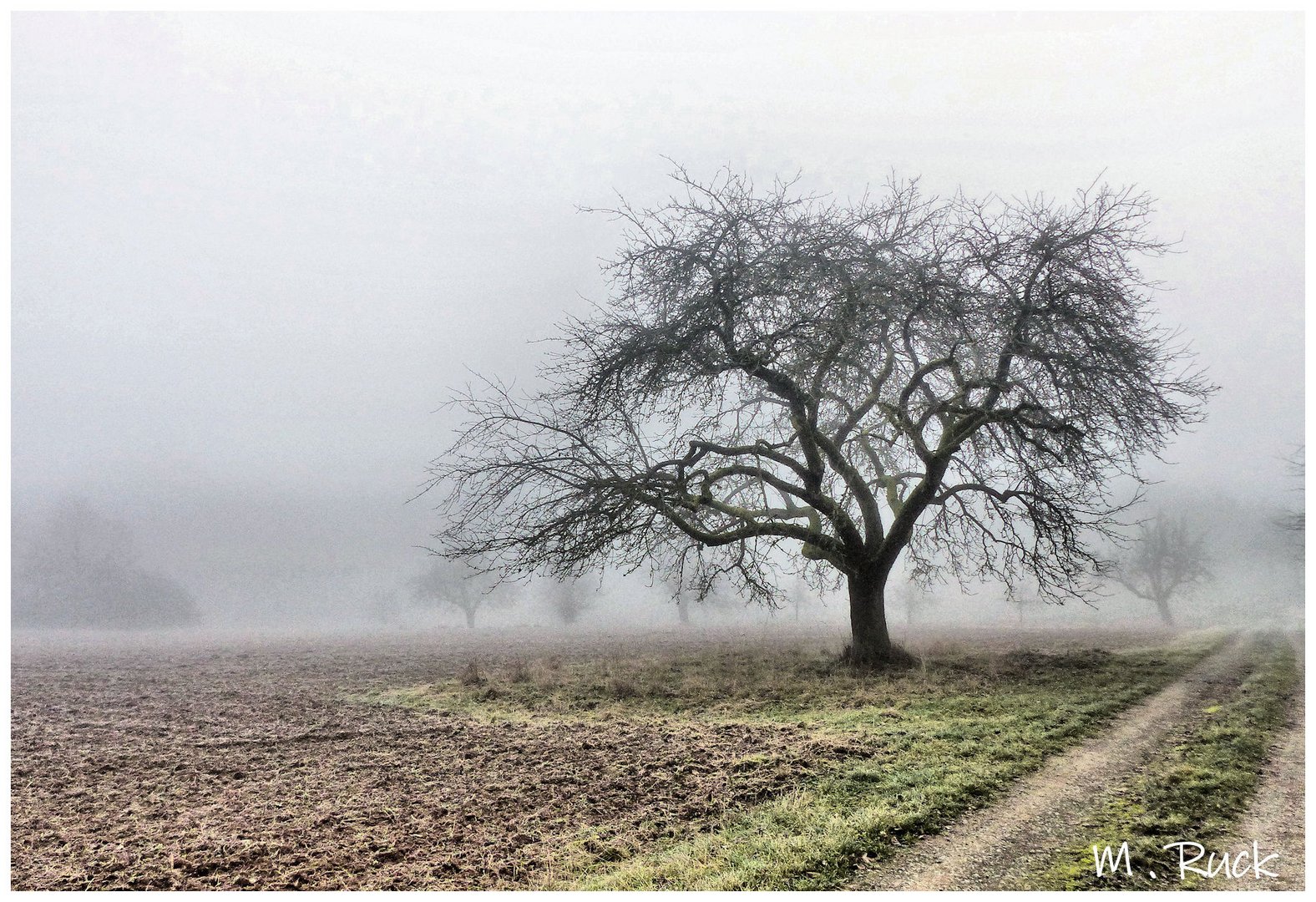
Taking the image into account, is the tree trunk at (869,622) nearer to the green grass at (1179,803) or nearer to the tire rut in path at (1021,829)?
the green grass at (1179,803)

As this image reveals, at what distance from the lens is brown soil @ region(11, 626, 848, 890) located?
535cm

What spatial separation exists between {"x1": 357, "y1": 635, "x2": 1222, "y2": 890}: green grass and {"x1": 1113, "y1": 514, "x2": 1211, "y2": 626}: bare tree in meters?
29.3

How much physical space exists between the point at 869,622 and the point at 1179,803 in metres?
9.05

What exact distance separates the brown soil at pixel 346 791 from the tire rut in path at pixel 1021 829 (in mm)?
1790

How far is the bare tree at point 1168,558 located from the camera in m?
42.8

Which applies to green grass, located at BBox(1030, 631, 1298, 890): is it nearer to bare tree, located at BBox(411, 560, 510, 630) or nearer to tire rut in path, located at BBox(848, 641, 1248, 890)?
tire rut in path, located at BBox(848, 641, 1248, 890)

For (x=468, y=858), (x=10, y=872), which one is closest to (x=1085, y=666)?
(x=468, y=858)

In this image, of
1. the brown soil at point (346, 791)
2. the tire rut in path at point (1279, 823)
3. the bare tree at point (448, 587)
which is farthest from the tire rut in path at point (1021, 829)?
the bare tree at point (448, 587)

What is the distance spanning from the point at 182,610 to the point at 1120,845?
216 feet

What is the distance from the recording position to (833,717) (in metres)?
9.85

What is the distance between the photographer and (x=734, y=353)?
1374 cm
